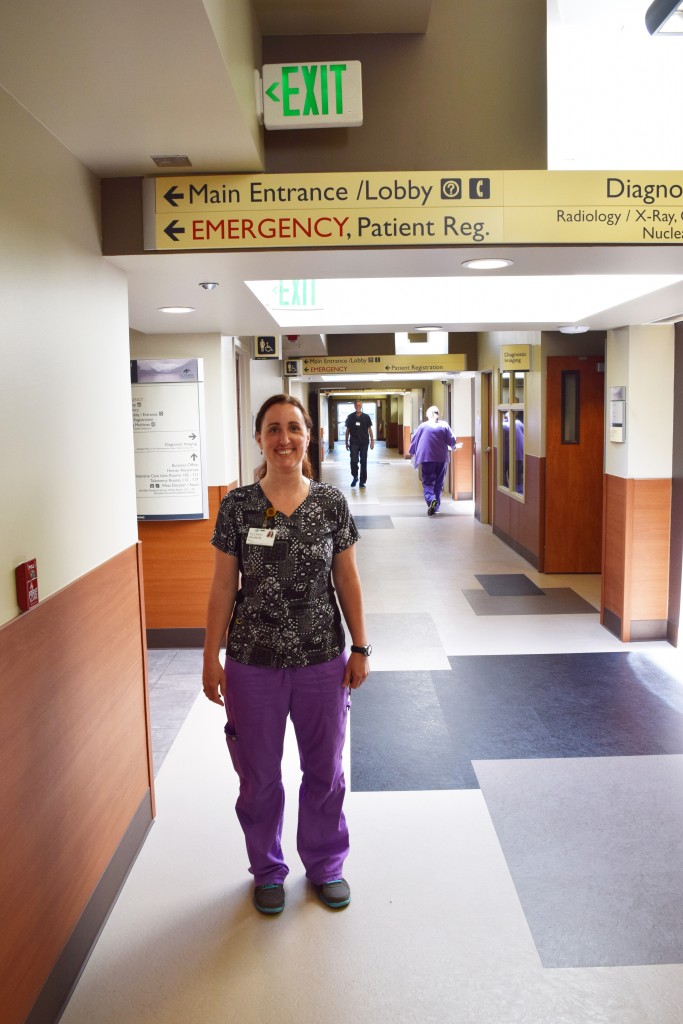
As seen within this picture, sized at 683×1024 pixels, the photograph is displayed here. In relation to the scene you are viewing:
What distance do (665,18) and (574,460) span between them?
627 centimetres

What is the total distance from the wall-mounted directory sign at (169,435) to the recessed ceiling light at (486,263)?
2.59 meters

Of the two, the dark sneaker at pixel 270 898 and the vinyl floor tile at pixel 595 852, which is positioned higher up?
the dark sneaker at pixel 270 898

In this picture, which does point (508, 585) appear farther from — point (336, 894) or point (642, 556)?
point (336, 894)

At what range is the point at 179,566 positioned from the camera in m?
5.81

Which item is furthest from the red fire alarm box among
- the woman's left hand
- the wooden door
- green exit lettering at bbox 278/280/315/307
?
the wooden door

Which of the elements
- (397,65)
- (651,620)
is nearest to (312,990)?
(397,65)

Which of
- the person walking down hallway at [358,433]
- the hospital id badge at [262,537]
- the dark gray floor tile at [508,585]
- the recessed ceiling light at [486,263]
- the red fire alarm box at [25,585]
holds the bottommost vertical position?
the dark gray floor tile at [508,585]

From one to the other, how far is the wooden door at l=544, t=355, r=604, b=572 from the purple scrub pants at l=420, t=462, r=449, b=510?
15.4 feet

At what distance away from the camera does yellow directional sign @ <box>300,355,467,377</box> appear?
11492mm

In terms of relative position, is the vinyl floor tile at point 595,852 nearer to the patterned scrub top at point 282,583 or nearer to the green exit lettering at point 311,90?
the patterned scrub top at point 282,583

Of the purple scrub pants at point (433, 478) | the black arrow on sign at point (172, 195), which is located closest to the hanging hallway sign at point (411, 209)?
the black arrow on sign at point (172, 195)

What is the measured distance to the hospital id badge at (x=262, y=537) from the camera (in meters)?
2.57

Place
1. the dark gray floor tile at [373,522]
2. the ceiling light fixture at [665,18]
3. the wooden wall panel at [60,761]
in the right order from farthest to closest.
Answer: the dark gray floor tile at [373,522] → the ceiling light fixture at [665,18] → the wooden wall panel at [60,761]

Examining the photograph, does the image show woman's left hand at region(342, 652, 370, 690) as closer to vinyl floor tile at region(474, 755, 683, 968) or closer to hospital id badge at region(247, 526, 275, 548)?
hospital id badge at region(247, 526, 275, 548)
